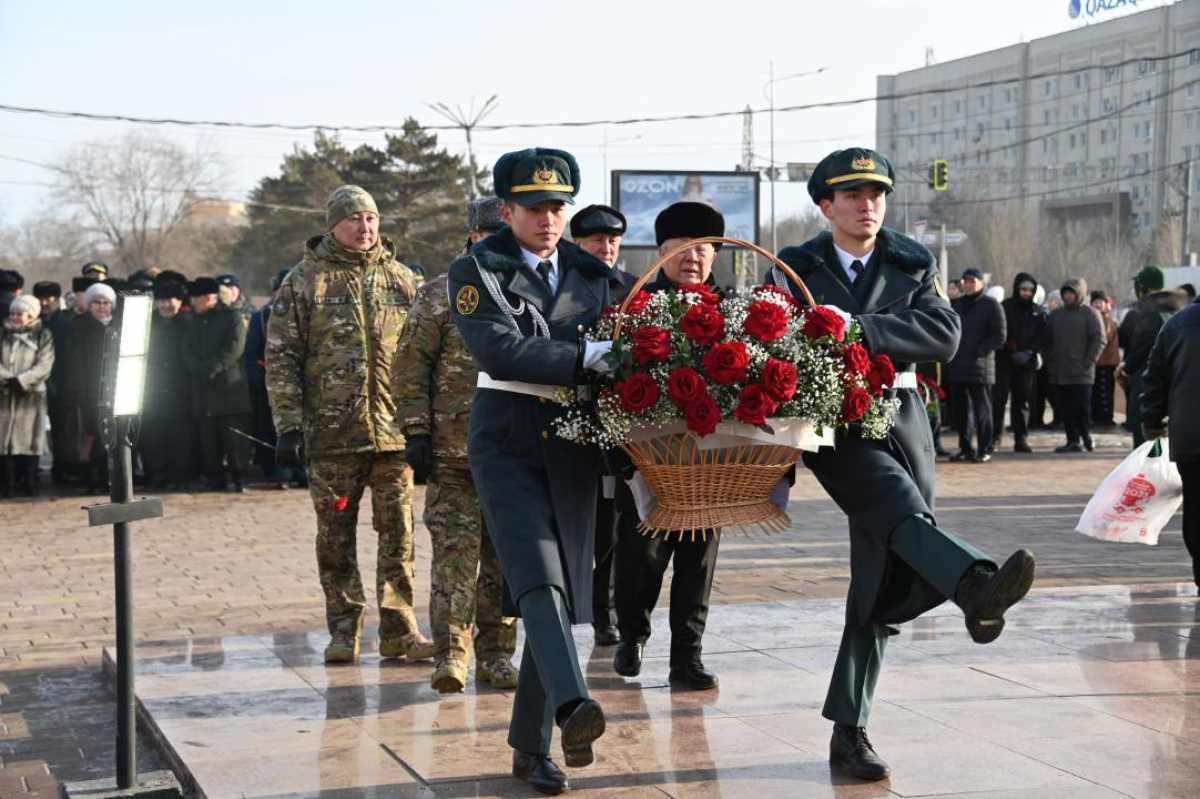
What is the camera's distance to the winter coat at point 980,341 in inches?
685

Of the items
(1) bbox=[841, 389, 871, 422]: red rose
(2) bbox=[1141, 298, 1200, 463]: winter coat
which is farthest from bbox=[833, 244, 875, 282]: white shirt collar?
(2) bbox=[1141, 298, 1200, 463]: winter coat

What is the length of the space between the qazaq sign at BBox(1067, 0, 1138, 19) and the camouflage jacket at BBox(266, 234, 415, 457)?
8036 cm

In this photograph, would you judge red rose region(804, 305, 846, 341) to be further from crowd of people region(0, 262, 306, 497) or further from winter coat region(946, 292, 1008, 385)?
winter coat region(946, 292, 1008, 385)

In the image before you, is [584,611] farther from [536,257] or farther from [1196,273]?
[1196,273]

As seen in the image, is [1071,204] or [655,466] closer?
[655,466]

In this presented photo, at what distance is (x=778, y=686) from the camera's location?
256 inches

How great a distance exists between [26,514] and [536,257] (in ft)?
33.1

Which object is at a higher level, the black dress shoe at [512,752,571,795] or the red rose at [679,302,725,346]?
the red rose at [679,302,725,346]

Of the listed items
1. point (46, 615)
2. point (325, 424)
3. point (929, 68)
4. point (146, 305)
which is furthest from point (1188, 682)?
point (929, 68)

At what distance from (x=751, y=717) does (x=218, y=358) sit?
1037cm

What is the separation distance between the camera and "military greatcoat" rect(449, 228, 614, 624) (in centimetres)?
509

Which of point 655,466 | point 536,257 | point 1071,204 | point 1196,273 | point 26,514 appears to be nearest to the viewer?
point 655,466

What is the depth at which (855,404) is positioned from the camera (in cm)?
500

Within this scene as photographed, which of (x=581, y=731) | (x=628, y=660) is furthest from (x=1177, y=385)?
(x=581, y=731)
